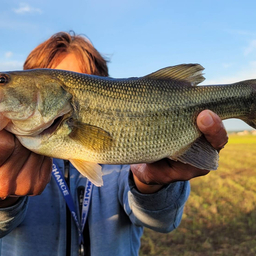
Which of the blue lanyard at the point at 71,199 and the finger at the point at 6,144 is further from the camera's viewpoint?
the blue lanyard at the point at 71,199

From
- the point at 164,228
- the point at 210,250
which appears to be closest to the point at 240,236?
the point at 210,250

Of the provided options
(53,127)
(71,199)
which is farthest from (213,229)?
(53,127)

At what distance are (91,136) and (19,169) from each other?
24.1 inches

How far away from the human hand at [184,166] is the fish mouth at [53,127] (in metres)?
0.83

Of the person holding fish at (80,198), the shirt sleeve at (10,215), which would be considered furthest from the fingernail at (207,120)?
the shirt sleeve at (10,215)

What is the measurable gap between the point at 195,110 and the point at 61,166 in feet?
5.86

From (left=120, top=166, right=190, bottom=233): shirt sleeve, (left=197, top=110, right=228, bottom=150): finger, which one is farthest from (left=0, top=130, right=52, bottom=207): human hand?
(left=197, top=110, right=228, bottom=150): finger

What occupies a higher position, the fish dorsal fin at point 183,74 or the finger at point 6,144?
the fish dorsal fin at point 183,74

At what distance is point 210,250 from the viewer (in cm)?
508

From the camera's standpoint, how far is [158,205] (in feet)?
8.54

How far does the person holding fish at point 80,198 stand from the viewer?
1.97m

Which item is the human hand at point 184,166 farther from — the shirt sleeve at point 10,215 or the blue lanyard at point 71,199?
the shirt sleeve at point 10,215

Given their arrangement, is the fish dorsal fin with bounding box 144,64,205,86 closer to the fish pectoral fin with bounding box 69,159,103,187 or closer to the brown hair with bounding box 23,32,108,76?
the fish pectoral fin with bounding box 69,159,103,187

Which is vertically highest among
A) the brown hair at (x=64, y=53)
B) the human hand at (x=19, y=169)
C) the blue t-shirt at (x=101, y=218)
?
the brown hair at (x=64, y=53)
